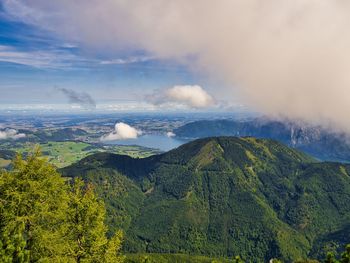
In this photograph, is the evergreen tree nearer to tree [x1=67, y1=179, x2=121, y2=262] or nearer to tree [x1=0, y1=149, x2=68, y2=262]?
tree [x1=67, y1=179, x2=121, y2=262]

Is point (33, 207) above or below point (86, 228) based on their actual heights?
above

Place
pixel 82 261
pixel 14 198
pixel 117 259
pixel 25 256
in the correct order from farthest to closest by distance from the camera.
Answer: pixel 117 259
pixel 82 261
pixel 14 198
pixel 25 256

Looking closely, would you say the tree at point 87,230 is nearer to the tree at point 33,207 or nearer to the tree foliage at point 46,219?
the tree foliage at point 46,219

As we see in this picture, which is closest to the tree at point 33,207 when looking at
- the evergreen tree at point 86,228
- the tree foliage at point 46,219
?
the tree foliage at point 46,219

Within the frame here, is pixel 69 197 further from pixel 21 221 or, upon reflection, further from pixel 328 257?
pixel 328 257

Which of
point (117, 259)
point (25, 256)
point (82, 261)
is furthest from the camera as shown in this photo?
point (117, 259)

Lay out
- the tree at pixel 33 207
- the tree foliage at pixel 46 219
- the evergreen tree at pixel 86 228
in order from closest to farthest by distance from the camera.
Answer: the tree foliage at pixel 46 219 < the tree at pixel 33 207 < the evergreen tree at pixel 86 228

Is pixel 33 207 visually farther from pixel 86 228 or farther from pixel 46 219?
pixel 86 228

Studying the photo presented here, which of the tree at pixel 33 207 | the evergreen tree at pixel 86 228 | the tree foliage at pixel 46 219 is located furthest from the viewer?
the evergreen tree at pixel 86 228

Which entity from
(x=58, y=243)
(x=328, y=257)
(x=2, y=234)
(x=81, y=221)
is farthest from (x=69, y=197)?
(x=328, y=257)

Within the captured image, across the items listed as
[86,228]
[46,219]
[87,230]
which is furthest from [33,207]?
[87,230]

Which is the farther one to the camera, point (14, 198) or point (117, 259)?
point (117, 259)
